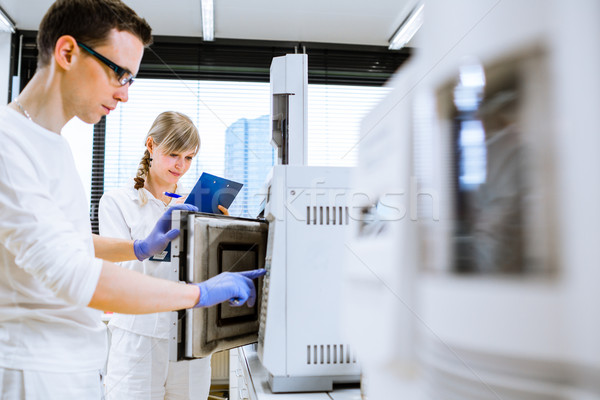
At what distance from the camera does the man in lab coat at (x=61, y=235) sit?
0.74 m

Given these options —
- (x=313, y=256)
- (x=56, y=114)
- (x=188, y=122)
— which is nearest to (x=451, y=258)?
(x=313, y=256)

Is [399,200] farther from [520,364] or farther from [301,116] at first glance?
[301,116]

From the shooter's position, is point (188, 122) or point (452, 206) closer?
point (452, 206)

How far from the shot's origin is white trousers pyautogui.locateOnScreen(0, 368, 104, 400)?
0.80m

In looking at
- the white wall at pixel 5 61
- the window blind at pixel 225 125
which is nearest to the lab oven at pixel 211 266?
the window blind at pixel 225 125

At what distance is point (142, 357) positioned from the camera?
1466 millimetres

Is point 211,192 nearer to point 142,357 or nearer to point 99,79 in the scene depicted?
point 99,79

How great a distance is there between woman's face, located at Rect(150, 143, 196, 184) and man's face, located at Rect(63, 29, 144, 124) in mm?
725

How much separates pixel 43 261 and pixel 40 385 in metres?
0.27

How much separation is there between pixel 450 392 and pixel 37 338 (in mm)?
813

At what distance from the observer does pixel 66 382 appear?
84 cm

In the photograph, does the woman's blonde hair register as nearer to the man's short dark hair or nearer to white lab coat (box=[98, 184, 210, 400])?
white lab coat (box=[98, 184, 210, 400])

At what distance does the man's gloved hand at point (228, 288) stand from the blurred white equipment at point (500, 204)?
616 mm

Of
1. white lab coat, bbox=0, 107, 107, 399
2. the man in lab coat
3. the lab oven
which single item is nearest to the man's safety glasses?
the man in lab coat
